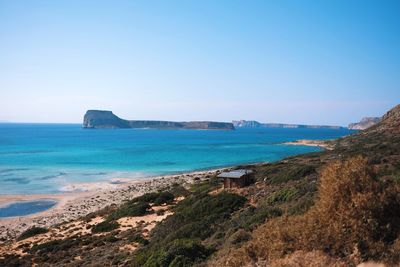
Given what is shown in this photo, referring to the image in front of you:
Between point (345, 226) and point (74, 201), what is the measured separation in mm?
37641

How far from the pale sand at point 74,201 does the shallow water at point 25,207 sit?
1031mm

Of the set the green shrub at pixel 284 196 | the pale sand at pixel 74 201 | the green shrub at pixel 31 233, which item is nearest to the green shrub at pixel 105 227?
the green shrub at pixel 31 233

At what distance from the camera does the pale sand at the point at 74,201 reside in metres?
30.3

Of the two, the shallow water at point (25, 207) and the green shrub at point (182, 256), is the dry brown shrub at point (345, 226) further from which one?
the shallow water at point (25, 207)

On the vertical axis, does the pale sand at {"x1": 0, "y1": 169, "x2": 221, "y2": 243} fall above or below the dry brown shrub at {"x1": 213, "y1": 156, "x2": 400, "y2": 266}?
below

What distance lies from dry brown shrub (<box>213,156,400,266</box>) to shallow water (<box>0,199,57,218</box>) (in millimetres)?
32723

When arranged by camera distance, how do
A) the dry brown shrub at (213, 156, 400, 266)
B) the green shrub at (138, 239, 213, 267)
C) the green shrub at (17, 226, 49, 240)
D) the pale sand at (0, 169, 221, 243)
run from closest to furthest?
1. the dry brown shrub at (213, 156, 400, 266)
2. the green shrub at (138, 239, 213, 267)
3. the green shrub at (17, 226, 49, 240)
4. the pale sand at (0, 169, 221, 243)

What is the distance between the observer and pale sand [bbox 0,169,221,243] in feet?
→ 99.5

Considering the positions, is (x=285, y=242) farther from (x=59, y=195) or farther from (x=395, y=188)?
(x=59, y=195)

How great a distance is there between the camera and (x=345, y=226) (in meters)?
7.38

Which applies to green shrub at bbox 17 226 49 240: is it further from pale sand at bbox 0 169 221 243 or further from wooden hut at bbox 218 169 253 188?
wooden hut at bbox 218 169 253 188

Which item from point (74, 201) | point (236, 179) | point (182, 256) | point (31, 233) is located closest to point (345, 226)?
point (182, 256)

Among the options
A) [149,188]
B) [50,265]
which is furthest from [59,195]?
[50,265]

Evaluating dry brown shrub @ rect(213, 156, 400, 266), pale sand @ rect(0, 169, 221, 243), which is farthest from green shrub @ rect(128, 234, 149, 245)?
pale sand @ rect(0, 169, 221, 243)
